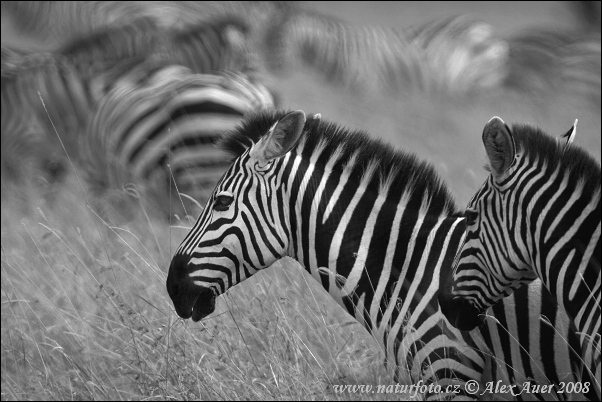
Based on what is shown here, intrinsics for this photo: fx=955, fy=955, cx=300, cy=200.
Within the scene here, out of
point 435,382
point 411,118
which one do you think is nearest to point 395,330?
point 435,382

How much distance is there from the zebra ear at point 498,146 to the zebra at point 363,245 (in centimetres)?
53

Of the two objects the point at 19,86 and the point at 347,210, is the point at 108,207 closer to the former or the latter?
the point at 19,86

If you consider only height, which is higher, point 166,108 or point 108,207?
point 166,108

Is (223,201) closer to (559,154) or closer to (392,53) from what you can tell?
(559,154)

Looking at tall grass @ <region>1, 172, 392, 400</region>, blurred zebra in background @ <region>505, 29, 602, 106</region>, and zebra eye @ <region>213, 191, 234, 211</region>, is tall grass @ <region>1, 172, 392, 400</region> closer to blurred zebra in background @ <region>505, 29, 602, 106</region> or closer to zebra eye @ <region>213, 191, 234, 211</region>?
zebra eye @ <region>213, 191, 234, 211</region>

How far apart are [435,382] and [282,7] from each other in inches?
705

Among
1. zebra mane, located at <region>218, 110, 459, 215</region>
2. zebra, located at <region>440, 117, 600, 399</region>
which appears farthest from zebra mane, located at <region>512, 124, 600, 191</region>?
zebra mane, located at <region>218, 110, 459, 215</region>

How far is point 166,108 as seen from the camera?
28.3 ft

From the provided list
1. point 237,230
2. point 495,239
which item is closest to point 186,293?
point 237,230

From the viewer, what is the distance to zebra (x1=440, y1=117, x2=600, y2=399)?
3.89m

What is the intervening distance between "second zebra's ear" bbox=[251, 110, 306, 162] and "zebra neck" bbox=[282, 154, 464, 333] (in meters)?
0.12

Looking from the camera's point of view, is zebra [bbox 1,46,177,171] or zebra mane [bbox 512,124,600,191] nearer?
zebra mane [bbox 512,124,600,191]

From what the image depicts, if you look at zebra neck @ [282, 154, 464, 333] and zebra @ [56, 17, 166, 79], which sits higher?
zebra neck @ [282, 154, 464, 333]

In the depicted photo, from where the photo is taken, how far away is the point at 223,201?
4.47 m
